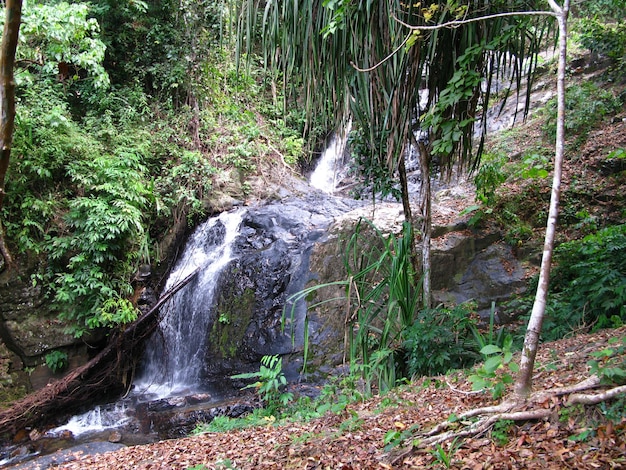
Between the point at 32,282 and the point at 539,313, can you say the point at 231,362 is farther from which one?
the point at 539,313

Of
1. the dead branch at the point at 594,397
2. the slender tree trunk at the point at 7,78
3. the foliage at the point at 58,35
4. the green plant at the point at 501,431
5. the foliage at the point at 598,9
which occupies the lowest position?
the green plant at the point at 501,431

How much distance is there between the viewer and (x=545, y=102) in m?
8.62

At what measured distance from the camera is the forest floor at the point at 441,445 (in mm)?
1565

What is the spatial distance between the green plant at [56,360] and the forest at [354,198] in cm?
2

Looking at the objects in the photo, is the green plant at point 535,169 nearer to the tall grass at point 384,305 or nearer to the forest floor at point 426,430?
the tall grass at point 384,305

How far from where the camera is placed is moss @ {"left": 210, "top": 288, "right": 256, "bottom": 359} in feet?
22.0

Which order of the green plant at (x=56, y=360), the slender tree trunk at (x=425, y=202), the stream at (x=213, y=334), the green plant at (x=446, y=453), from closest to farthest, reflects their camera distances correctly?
the green plant at (x=446, y=453) → the slender tree trunk at (x=425, y=202) → the stream at (x=213, y=334) → the green plant at (x=56, y=360)

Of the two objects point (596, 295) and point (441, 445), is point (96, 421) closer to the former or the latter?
point (441, 445)

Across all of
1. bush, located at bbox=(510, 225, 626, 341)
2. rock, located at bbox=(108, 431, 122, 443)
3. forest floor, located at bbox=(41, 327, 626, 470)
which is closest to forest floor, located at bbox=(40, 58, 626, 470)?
forest floor, located at bbox=(41, 327, 626, 470)

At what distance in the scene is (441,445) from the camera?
73.1 inches

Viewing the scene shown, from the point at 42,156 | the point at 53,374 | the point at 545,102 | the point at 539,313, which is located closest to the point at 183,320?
the point at 53,374

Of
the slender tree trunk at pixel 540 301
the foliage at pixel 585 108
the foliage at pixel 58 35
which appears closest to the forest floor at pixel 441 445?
the slender tree trunk at pixel 540 301

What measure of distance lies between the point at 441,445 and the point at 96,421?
5.76 meters

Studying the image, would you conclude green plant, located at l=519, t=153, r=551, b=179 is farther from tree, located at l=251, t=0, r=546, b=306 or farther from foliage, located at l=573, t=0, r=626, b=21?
foliage, located at l=573, t=0, r=626, b=21
